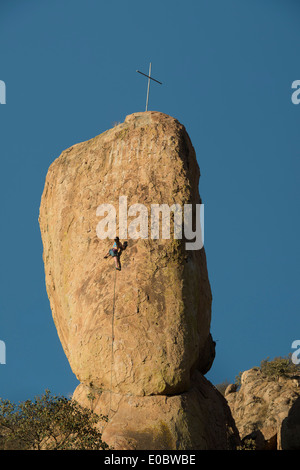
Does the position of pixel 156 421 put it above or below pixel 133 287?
below

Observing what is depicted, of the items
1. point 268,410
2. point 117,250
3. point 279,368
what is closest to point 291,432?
point 268,410

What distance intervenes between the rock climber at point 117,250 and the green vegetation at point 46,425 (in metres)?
4.72

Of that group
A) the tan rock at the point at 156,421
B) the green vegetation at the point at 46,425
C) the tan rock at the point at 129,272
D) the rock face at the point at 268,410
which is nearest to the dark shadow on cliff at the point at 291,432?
the rock face at the point at 268,410

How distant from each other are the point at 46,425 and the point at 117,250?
6.04 meters

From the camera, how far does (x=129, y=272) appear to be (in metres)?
21.7

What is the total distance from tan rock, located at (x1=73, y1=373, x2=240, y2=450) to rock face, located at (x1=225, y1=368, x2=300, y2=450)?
6.39 m

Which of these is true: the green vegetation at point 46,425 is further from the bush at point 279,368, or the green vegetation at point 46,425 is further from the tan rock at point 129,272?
the bush at point 279,368

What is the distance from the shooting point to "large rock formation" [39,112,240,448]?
20.4 meters

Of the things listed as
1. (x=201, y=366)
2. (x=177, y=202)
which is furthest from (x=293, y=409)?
(x=177, y=202)

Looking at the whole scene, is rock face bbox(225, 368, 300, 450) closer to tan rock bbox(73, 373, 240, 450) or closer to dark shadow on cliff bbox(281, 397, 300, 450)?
dark shadow on cliff bbox(281, 397, 300, 450)

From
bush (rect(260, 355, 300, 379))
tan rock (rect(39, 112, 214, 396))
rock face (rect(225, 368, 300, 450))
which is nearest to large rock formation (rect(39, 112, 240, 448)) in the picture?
tan rock (rect(39, 112, 214, 396))

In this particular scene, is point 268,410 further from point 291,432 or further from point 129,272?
point 129,272
